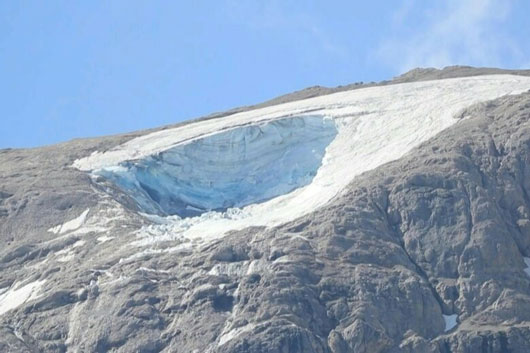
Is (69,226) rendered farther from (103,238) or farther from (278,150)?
(278,150)

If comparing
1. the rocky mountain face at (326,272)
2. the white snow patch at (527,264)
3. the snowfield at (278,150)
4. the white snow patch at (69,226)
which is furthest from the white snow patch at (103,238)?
the white snow patch at (527,264)

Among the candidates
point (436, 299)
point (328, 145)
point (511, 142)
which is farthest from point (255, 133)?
point (436, 299)

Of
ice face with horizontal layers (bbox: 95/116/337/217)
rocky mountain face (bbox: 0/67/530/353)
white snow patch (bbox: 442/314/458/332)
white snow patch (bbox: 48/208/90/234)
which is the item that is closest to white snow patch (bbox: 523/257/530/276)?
rocky mountain face (bbox: 0/67/530/353)

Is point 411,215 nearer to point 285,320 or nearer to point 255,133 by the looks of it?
point 285,320

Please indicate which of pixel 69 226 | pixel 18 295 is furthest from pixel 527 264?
pixel 69 226

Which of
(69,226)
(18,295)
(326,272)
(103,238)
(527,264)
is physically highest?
(69,226)

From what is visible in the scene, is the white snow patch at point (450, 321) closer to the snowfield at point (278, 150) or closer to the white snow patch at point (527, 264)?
the white snow patch at point (527, 264)

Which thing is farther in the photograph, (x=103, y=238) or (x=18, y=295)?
(x=103, y=238)
